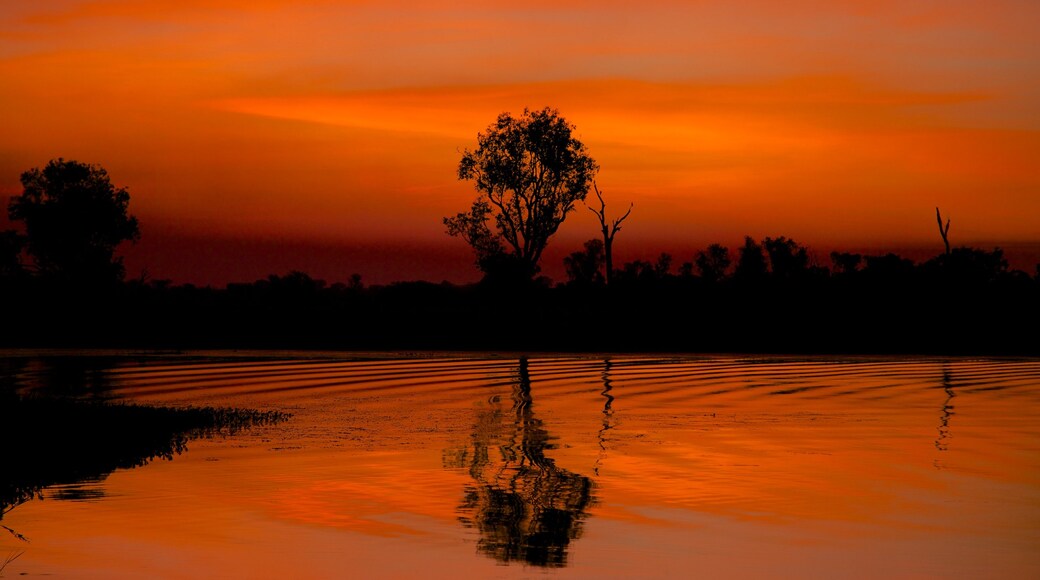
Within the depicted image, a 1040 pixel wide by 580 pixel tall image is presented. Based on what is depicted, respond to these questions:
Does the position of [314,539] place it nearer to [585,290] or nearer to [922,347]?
[922,347]

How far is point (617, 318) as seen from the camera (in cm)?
9512

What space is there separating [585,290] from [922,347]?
138 ft

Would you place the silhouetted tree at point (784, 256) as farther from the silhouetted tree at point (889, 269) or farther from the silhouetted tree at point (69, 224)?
the silhouetted tree at point (69, 224)

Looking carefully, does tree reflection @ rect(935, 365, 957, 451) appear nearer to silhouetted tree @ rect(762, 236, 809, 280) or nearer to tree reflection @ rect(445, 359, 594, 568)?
tree reflection @ rect(445, 359, 594, 568)

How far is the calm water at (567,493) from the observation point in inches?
612

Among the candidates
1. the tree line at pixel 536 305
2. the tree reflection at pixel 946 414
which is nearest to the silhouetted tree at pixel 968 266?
the tree line at pixel 536 305

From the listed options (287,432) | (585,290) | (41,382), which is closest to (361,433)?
(287,432)

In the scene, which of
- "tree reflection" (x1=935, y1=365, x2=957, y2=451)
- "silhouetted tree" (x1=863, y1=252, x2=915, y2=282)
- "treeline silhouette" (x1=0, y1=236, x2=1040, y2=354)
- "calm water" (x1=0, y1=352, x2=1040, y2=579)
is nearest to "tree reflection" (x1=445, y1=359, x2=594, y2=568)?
"calm water" (x1=0, y1=352, x2=1040, y2=579)

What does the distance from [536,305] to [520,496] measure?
78.8 meters

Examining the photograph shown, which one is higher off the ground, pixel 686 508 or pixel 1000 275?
Answer: pixel 1000 275

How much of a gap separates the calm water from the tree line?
47248mm

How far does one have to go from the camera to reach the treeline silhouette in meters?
86.4

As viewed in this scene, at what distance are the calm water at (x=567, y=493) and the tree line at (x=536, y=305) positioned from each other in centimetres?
4725

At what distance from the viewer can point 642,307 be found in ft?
320
